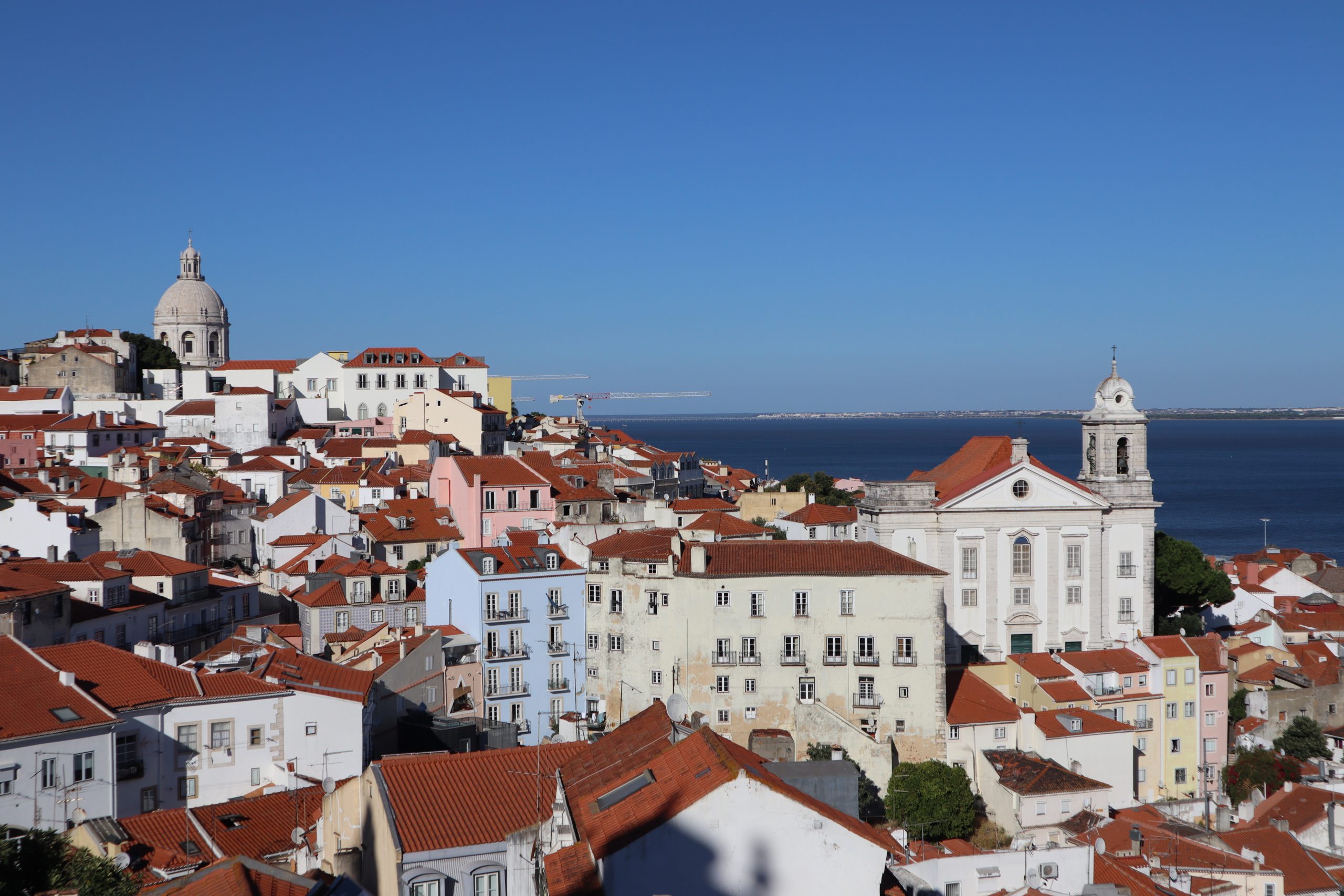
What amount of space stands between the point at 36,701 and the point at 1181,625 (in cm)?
3525

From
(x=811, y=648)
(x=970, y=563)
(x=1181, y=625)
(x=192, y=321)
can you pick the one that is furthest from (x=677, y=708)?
(x=192, y=321)

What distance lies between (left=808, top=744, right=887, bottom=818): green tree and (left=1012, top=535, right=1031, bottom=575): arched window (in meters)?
12.3

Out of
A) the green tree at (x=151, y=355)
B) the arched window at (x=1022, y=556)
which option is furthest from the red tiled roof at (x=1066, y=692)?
the green tree at (x=151, y=355)

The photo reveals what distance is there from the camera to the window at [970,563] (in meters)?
38.2

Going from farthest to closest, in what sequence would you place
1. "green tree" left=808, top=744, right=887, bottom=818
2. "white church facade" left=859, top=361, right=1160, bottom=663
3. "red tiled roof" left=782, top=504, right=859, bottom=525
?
1. "red tiled roof" left=782, top=504, right=859, bottom=525
2. "white church facade" left=859, top=361, right=1160, bottom=663
3. "green tree" left=808, top=744, right=887, bottom=818

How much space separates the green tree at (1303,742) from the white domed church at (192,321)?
7560 centimetres

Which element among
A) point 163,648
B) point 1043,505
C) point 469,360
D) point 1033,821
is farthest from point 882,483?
point 469,360

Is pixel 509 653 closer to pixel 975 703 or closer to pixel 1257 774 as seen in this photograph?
pixel 975 703

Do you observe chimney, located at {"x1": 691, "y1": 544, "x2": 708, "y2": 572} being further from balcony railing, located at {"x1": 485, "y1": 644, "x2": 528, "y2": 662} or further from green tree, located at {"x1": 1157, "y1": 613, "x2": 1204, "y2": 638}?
green tree, located at {"x1": 1157, "y1": 613, "x2": 1204, "y2": 638}

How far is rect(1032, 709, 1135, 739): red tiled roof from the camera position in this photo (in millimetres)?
29266

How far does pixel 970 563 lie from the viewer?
38.3m

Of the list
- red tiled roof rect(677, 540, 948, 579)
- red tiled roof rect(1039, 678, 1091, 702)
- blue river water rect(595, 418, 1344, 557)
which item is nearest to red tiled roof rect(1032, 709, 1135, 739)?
red tiled roof rect(1039, 678, 1091, 702)

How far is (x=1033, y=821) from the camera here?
2670cm

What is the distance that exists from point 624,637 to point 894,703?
6680 mm
